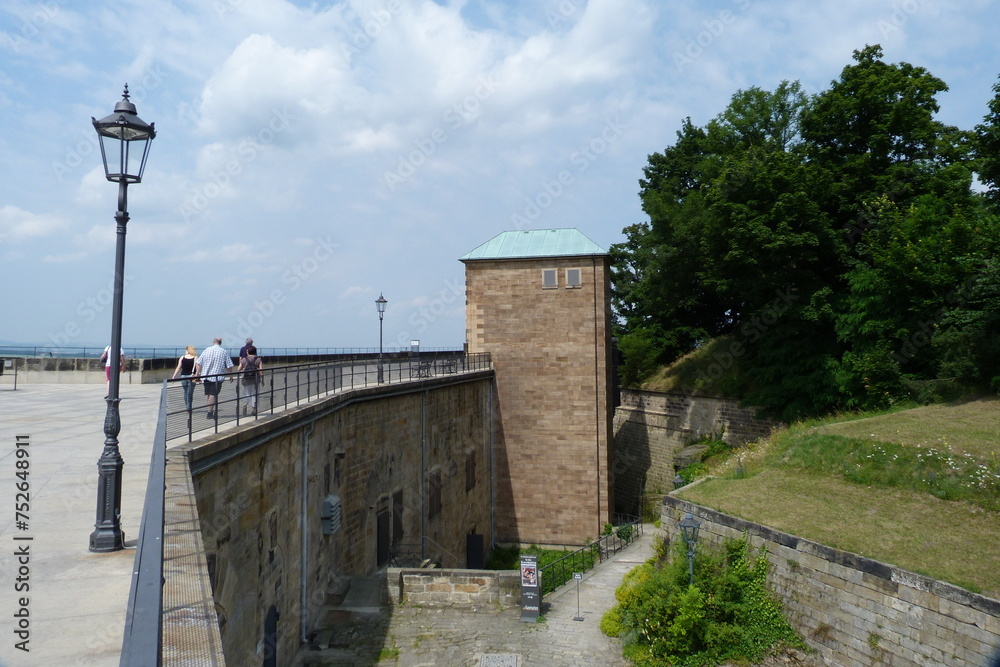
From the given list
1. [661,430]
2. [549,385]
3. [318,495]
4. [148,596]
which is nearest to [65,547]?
[148,596]

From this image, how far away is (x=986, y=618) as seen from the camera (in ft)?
30.8

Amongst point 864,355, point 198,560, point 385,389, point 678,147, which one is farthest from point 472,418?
point 678,147

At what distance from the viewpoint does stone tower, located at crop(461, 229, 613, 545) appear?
85.4 feet

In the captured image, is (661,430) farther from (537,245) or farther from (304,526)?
(304,526)

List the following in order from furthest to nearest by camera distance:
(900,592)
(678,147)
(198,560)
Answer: (678,147), (900,592), (198,560)

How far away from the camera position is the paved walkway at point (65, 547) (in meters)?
3.87

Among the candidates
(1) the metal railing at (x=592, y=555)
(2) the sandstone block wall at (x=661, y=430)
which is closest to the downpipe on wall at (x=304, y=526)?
(1) the metal railing at (x=592, y=555)

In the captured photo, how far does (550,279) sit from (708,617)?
16.0 metres

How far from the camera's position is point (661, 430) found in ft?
110

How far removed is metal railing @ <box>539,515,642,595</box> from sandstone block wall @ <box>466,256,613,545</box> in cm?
191

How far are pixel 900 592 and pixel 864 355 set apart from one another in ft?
38.2

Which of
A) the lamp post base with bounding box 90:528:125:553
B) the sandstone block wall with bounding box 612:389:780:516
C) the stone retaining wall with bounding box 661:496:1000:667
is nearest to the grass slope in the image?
the stone retaining wall with bounding box 661:496:1000:667

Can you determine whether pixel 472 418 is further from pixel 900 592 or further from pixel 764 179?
pixel 900 592

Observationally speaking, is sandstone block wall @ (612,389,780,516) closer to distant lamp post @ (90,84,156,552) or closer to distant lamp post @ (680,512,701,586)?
distant lamp post @ (680,512,701,586)
